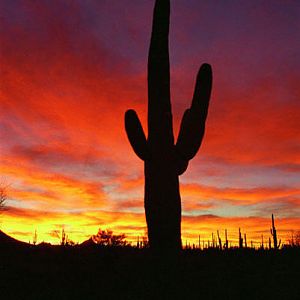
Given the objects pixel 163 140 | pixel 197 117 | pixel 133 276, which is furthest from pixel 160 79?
pixel 133 276

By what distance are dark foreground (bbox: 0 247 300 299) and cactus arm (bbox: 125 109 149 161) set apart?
8.14 ft

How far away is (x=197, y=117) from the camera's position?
1084 cm

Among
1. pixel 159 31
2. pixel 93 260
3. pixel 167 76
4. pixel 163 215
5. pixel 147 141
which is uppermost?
pixel 159 31

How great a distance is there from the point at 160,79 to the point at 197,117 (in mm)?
1392

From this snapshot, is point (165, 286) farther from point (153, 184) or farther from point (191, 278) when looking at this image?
point (153, 184)

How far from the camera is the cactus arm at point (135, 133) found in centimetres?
1062

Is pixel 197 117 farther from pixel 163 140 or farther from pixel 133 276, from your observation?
pixel 133 276

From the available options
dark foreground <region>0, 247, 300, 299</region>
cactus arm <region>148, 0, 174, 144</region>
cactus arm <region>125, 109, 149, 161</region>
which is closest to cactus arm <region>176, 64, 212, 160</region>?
cactus arm <region>148, 0, 174, 144</region>

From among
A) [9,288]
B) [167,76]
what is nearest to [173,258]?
[9,288]

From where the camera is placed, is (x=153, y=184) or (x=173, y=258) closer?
(x=173, y=258)

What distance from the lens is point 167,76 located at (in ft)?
37.3

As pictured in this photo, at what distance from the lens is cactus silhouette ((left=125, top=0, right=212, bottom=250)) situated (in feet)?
34.3

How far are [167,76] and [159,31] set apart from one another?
120 centimetres

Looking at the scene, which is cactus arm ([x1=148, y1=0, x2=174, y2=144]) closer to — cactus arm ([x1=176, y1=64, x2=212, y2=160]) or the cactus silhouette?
the cactus silhouette
